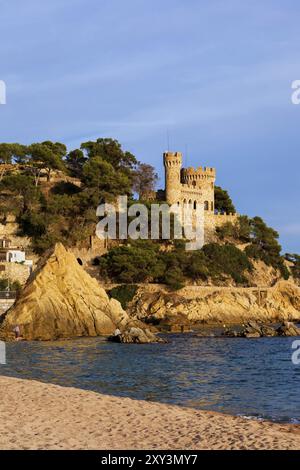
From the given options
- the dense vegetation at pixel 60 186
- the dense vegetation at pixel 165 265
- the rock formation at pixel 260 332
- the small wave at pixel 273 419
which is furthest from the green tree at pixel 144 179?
the small wave at pixel 273 419

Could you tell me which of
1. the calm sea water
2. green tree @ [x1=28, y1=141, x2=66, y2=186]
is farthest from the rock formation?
green tree @ [x1=28, y1=141, x2=66, y2=186]

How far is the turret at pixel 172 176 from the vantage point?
75.9m

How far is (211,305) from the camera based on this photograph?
2352 inches

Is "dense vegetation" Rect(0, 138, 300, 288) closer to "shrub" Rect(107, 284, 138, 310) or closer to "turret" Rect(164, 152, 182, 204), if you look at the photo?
"shrub" Rect(107, 284, 138, 310)

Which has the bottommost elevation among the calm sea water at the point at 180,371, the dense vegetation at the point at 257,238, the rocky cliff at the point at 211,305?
the calm sea water at the point at 180,371

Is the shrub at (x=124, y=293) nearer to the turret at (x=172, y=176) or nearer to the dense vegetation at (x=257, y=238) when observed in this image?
the turret at (x=172, y=176)

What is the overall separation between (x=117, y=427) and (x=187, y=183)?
67851mm

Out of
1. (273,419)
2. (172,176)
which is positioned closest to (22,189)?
(172,176)

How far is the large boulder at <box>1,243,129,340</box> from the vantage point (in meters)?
40.6

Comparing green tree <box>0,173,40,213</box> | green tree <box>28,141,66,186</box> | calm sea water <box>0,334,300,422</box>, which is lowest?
calm sea water <box>0,334,300,422</box>

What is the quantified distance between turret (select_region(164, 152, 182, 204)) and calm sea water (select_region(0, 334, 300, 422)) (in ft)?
120

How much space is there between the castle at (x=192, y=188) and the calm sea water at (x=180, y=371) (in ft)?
121

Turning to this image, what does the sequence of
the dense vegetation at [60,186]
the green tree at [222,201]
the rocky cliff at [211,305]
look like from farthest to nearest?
1. the green tree at [222,201]
2. the dense vegetation at [60,186]
3. the rocky cliff at [211,305]
